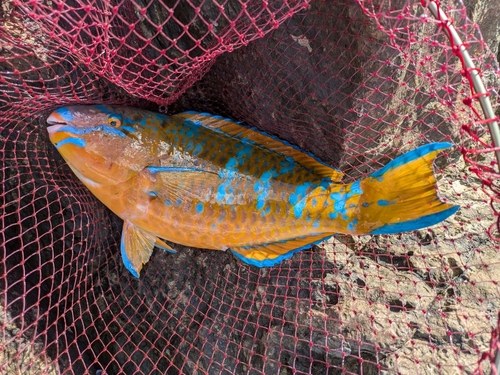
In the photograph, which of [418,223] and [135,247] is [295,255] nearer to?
[418,223]

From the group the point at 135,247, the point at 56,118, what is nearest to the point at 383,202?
the point at 135,247

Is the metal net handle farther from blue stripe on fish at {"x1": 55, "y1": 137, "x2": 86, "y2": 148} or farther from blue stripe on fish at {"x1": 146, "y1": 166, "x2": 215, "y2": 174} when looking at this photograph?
blue stripe on fish at {"x1": 55, "y1": 137, "x2": 86, "y2": 148}

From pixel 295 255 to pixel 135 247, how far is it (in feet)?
3.57

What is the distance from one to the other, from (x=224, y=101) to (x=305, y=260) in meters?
1.22

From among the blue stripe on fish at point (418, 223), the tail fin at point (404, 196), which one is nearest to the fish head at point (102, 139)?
the tail fin at point (404, 196)

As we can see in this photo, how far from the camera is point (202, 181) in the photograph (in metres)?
2.43

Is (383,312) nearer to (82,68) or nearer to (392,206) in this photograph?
(392,206)

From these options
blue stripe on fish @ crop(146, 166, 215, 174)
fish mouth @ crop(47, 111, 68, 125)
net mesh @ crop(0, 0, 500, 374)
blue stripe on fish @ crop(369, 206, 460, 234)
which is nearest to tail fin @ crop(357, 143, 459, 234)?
blue stripe on fish @ crop(369, 206, 460, 234)

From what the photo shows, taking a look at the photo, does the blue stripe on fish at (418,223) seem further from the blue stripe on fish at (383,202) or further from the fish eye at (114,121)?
the fish eye at (114,121)

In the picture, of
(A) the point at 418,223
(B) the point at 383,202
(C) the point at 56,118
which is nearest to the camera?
(A) the point at 418,223

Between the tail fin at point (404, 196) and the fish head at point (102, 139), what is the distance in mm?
1351

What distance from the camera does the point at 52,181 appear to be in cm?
269

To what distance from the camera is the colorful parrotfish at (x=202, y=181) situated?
2.35 m

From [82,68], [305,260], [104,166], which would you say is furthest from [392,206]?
[82,68]
